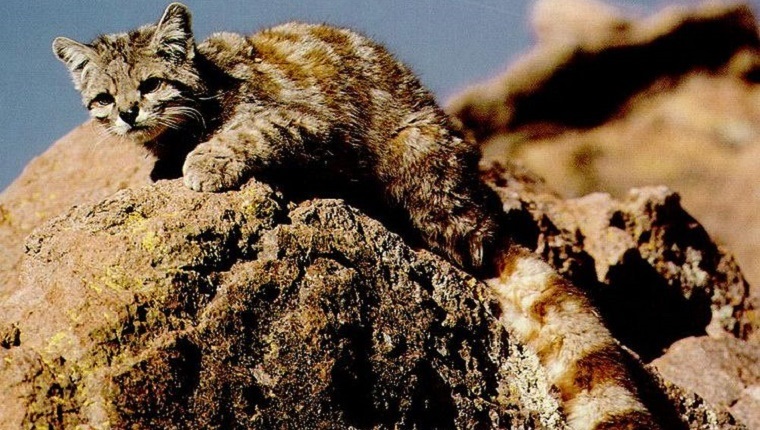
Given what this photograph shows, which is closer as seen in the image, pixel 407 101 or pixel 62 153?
pixel 407 101

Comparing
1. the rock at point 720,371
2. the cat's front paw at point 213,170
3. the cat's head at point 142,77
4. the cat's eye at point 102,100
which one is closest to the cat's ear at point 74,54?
the cat's head at point 142,77

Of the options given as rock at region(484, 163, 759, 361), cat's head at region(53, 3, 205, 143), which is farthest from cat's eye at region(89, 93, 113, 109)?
rock at region(484, 163, 759, 361)

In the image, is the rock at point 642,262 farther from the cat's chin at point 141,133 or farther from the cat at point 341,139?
the cat's chin at point 141,133

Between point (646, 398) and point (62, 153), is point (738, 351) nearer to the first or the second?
point (646, 398)

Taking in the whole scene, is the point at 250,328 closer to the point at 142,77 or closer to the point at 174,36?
the point at 142,77

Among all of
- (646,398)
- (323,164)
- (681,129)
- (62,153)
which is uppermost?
(681,129)

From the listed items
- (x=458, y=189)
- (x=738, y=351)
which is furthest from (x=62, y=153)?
(x=738, y=351)
